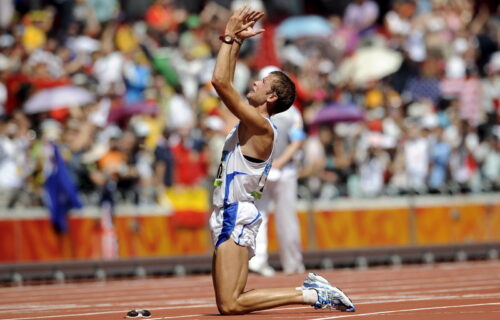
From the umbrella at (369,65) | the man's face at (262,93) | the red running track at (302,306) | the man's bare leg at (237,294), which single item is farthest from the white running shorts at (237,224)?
the umbrella at (369,65)

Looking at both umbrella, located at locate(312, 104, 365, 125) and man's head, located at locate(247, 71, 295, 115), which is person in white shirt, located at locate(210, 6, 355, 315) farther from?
umbrella, located at locate(312, 104, 365, 125)

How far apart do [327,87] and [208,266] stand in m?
7.19

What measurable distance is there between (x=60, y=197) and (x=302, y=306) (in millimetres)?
7760

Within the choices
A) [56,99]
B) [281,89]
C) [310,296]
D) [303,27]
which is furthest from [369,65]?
[310,296]

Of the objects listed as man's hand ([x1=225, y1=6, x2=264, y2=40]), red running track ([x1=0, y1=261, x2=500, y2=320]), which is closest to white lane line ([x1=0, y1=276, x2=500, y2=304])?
red running track ([x1=0, y1=261, x2=500, y2=320])

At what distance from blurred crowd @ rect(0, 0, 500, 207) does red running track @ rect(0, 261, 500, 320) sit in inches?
107

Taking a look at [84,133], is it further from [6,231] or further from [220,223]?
[220,223]

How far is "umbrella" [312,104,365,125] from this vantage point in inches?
938

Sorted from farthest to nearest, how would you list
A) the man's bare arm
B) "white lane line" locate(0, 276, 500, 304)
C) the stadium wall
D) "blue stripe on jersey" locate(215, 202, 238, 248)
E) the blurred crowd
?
the blurred crowd → the stadium wall → "white lane line" locate(0, 276, 500, 304) → "blue stripe on jersey" locate(215, 202, 238, 248) → the man's bare arm

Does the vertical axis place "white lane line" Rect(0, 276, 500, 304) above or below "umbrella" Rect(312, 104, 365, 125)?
below

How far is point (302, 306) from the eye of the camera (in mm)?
12492

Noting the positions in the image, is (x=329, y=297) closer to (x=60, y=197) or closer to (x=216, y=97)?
(x=60, y=197)

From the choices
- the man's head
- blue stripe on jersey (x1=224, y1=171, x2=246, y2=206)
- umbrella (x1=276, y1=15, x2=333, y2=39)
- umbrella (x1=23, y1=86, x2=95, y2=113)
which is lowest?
blue stripe on jersey (x1=224, y1=171, x2=246, y2=206)

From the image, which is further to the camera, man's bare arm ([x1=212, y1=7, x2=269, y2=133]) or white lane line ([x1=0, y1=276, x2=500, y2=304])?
white lane line ([x1=0, y1=276, x2=500, y2=304])
